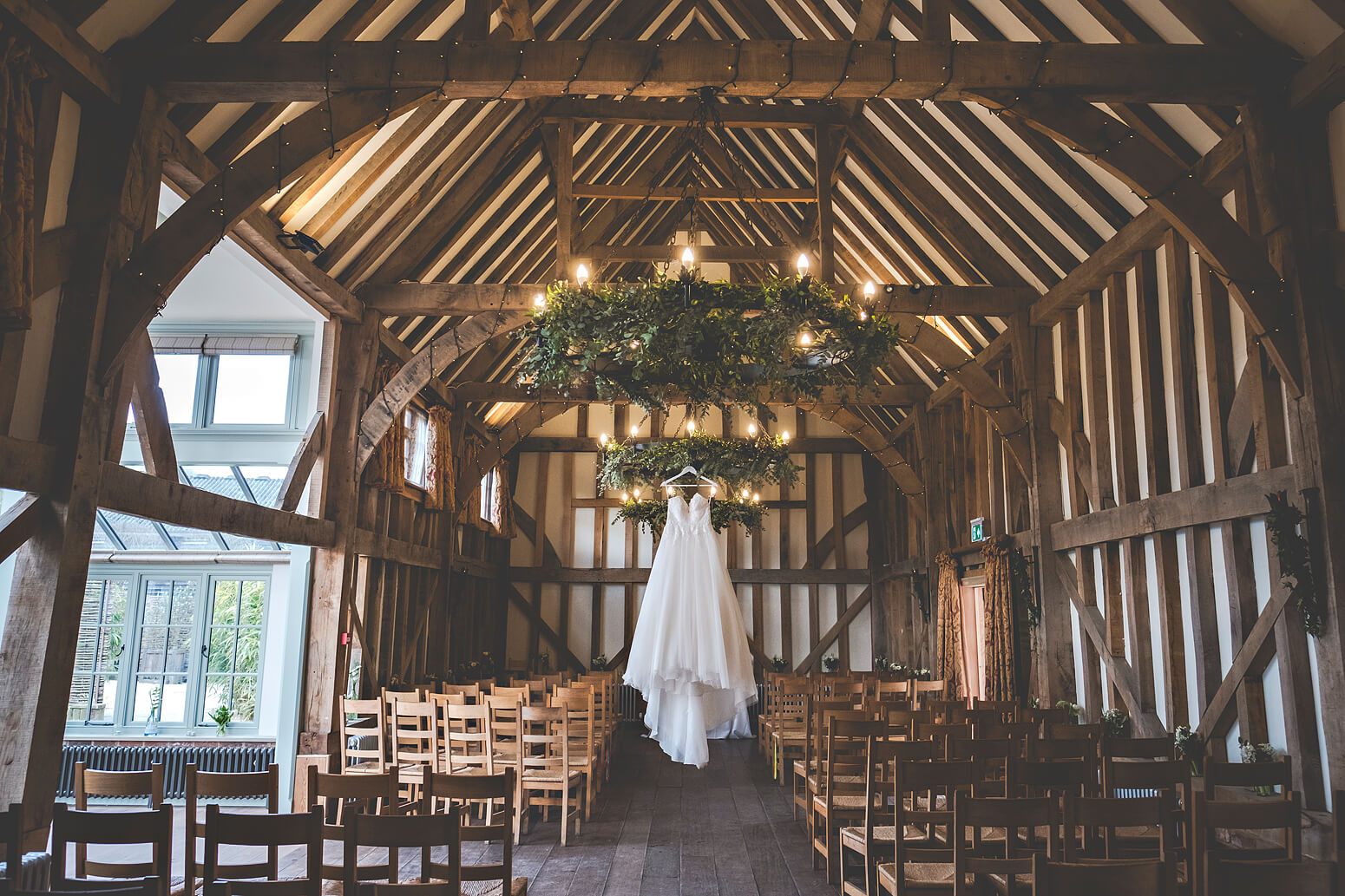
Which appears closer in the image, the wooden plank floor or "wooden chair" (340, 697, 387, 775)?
the wooden plank floor

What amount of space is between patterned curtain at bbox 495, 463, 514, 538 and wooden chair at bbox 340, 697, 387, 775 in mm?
6070

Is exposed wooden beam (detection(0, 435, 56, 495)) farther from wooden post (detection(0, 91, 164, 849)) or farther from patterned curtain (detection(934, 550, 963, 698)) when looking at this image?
patterned curtain (detection(934, 550, 963, 698))

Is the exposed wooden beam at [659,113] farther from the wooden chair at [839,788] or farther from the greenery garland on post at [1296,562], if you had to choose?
the wooden chair at [839,788]

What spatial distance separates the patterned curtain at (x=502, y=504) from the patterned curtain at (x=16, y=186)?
11055 mm

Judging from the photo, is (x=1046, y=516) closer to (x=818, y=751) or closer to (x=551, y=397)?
(x=818, y=751)

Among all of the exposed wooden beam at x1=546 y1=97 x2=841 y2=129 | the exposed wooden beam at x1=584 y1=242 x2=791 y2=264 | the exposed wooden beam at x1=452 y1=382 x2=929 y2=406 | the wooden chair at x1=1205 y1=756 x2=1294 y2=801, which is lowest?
the wooden chair at x1=1205 y1=756 x2=1294 y2=801

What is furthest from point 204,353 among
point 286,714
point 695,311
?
point 695,311

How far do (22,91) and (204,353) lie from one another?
546 centimetres

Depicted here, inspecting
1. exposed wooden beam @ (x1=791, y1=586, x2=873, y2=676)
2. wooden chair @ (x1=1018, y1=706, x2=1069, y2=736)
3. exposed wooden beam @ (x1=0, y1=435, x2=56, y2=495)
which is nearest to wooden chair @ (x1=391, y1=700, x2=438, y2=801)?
exposed wooden beam @ (x1=0, y1=435, x2=56, y2=495)

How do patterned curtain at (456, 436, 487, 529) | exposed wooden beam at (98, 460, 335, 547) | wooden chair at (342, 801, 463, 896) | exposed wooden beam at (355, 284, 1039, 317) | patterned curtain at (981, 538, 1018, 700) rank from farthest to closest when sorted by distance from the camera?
1. patterned curtain at (456, 436, 487, 529)
2. patterned curtain at (981, 538, 1018, 700)
3. exposed wooden beam at (355, 284, 1039, 317)
4. exposed wooden beam at (98, 460, 335, 547)
5. wooden chair at (342, 801, 463, 896)

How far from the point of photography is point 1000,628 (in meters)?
9.55

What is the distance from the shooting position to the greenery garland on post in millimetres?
4891

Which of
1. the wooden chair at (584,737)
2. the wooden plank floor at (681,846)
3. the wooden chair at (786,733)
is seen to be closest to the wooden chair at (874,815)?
the wooden plank floor at (681,846)

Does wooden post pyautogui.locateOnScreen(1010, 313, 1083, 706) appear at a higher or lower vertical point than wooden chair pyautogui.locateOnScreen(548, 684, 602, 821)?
higher
